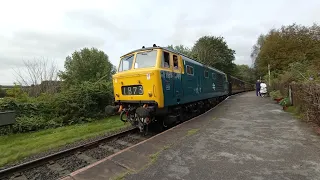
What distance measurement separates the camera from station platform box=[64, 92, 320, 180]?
396cm

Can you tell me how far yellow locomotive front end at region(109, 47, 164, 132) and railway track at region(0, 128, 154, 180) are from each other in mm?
1066

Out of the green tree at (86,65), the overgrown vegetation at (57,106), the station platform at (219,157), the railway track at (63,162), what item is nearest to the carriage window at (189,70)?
the station platform at (219,157)

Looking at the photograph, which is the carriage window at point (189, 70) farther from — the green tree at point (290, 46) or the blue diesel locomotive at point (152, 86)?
the green tree at point (290, 46)

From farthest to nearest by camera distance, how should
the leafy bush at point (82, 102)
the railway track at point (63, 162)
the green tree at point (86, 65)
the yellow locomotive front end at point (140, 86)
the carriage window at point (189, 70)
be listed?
1. the green tree at point (86, 65)
2. the leafy bush at point (82, 102)
3. the carriage window at point (189, 70)
4. the yellow locomotive front end at point (140, 86)
5. the railway track at point (63, 162)

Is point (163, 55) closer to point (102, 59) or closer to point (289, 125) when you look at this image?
point (289, 125)

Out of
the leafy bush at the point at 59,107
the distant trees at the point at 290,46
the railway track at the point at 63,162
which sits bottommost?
the railway track at the point at 63,162

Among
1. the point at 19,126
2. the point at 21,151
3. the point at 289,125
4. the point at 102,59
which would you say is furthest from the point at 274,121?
the point at 102,59

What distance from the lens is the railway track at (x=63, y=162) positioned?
16.0 ft

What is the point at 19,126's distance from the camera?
1018 centimetres

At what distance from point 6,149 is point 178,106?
5986mm

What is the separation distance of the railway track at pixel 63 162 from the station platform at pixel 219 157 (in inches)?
41.6

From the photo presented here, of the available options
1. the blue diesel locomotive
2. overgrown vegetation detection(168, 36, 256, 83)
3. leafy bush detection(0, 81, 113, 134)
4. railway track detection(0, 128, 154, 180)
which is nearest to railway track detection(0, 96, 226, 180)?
railway track detection(0, 128, 154, 180)

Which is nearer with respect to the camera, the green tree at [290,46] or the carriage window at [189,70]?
the carriage window at [189,70]

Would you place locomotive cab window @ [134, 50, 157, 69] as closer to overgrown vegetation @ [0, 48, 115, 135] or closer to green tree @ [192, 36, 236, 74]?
overgrown vegetation @ [0, 48, 115, 135]
